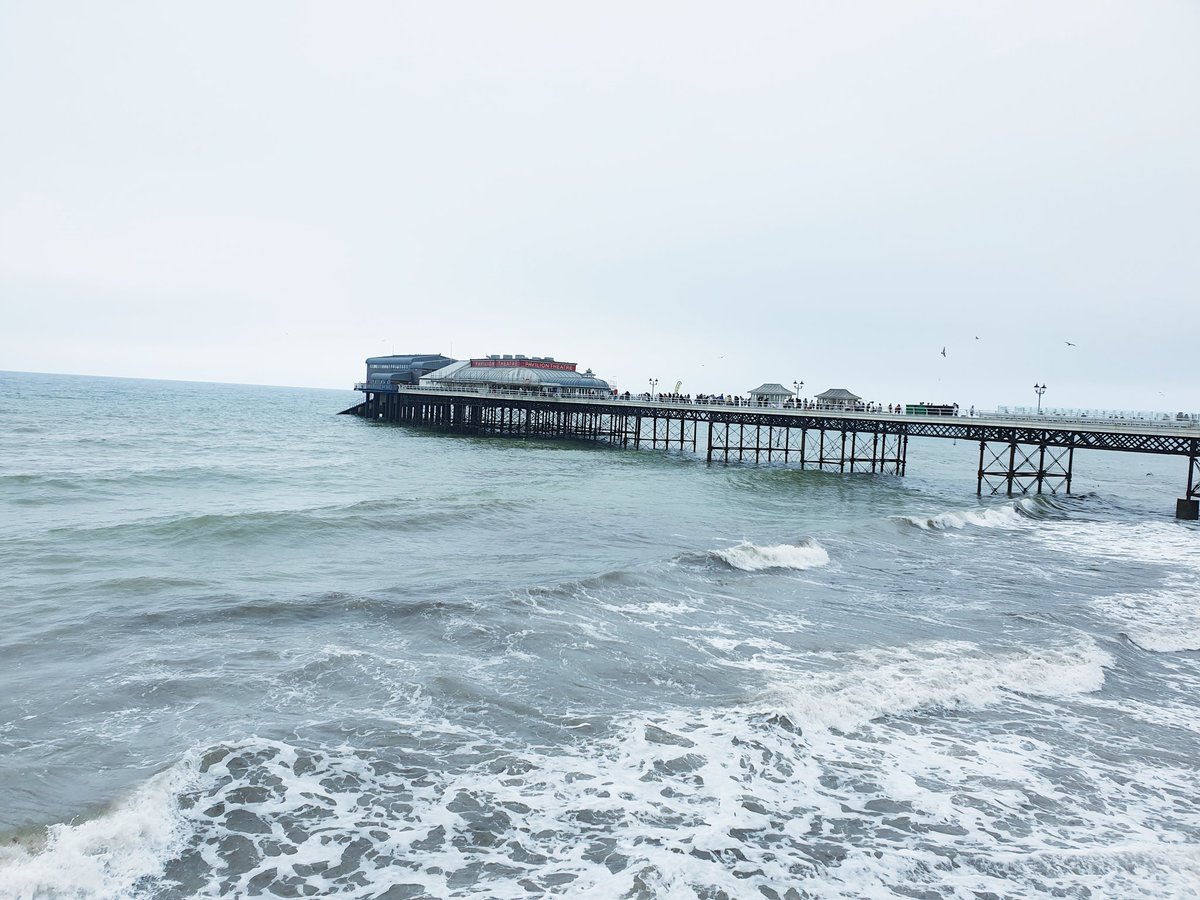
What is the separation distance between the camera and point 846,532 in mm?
28906

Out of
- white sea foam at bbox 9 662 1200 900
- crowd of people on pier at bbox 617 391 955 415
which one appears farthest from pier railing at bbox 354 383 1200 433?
white sea foam at bbox 9 662 1200 900

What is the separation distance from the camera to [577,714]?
1205 centimetres

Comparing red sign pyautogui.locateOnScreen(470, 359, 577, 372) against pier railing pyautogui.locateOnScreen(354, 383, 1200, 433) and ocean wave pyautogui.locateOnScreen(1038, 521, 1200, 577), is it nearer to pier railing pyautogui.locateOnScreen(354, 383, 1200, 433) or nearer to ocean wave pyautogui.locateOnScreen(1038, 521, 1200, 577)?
pier railing pyautogui.locateOnScreen(354, 383, 1200, 433)

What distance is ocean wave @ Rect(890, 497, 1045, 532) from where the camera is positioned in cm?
3191

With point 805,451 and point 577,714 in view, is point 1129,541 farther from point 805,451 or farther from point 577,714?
point 805,451

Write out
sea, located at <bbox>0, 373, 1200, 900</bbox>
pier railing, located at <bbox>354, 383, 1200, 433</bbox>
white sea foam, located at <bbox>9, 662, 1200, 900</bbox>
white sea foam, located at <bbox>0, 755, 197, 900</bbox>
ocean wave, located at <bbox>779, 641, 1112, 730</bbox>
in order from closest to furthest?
white sea foam, located at <bbox>0, 755, 197, 900</bbox> → white sea foam, located at <bbox>9, 662, 1200, 900</bbox> → sea, located at <bbox>0, 373, 1200, 900</bbox> → ocean wave, located at <bbox>779, 641, 1112, 730</bbox> → pier railing, located at <bbox>354, 383, 1200, 433</bbox>

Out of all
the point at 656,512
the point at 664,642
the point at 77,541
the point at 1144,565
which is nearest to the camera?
the point at 664,642

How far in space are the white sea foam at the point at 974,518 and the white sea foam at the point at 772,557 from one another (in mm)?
8935

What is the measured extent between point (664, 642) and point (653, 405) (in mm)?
46836

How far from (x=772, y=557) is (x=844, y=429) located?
3133 cm

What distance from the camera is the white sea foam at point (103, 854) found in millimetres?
7844

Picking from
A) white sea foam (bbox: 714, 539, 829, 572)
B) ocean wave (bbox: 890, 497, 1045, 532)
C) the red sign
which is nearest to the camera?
white sea foam (bbox: 714, 539, 829, 572)

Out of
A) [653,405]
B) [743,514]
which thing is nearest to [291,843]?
[743,514]

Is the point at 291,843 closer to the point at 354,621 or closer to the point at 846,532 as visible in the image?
the point at 354,621
